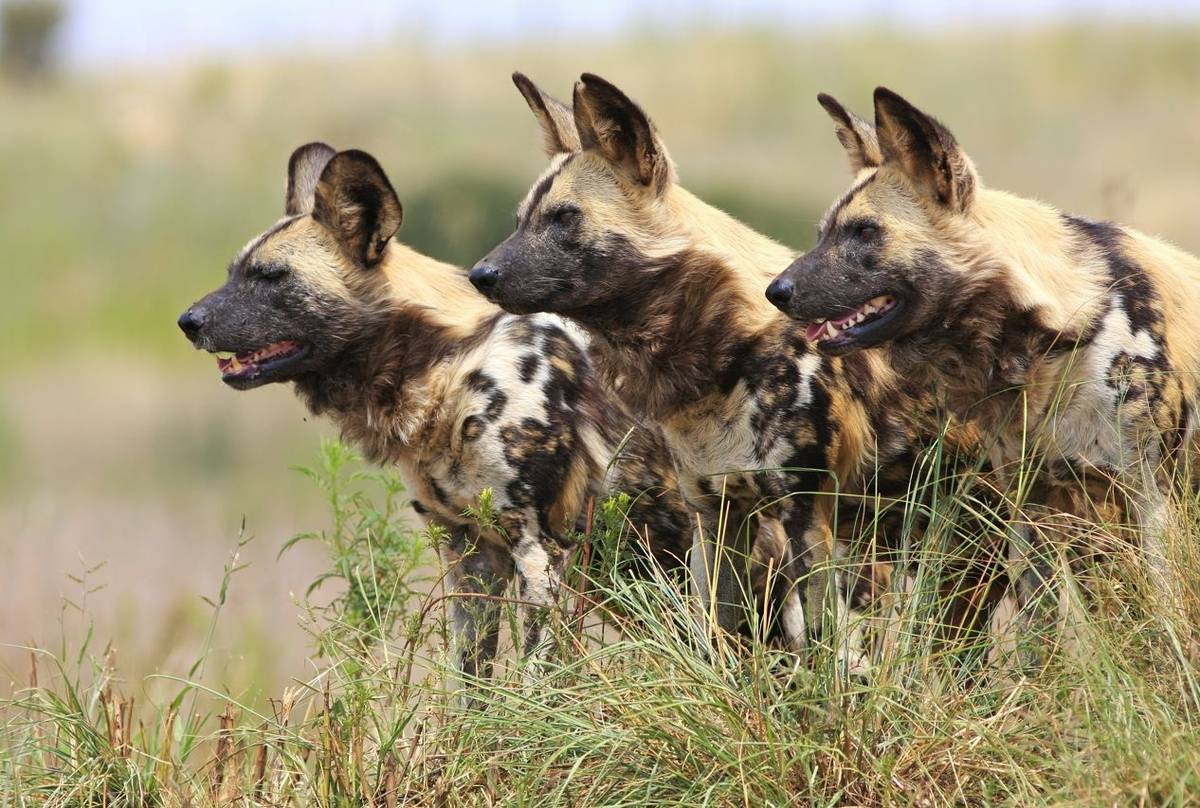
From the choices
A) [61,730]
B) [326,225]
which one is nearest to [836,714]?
[61,730]

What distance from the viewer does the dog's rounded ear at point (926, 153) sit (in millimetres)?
Answer: 4543

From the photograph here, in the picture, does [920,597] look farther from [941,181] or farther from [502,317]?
[502,317]

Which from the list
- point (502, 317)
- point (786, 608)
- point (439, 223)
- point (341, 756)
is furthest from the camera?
point (439, 223)

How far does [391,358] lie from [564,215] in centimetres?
82

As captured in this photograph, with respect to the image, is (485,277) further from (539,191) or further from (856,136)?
(856,136)

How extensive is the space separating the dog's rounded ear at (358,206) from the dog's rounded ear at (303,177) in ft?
1.24

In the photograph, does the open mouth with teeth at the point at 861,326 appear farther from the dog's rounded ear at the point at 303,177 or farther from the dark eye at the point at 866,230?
the dog's rounded ear at the point at 303,177

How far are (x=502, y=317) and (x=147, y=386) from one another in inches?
572

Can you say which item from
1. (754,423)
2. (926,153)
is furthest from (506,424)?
(926,153)

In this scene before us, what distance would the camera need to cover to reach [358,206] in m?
5.55

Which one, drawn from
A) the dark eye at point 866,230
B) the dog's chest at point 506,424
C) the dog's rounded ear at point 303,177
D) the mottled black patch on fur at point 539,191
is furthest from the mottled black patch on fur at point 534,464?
the dog's rounded ear at point 303,177

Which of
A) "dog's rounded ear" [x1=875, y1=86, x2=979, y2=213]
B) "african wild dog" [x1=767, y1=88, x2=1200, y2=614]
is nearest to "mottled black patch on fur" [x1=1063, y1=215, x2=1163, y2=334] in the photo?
"african wild dog" [x1=767, y1=88, x2=1200, y2=614]

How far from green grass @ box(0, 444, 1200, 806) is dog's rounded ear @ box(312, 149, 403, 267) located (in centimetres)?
155

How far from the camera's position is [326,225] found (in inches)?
220
